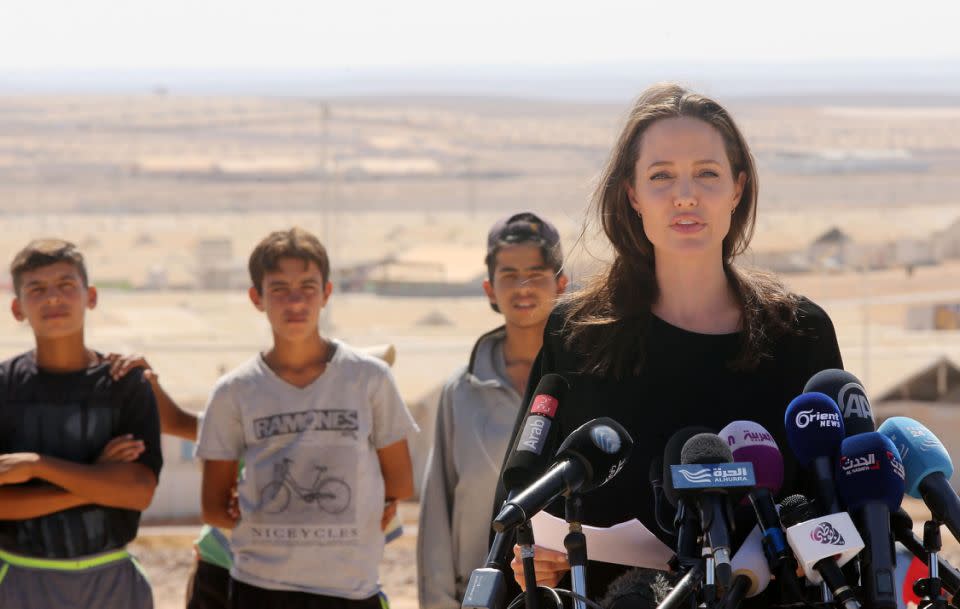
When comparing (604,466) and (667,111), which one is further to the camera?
(667,111)

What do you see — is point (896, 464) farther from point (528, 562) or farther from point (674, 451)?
point (528, 562)

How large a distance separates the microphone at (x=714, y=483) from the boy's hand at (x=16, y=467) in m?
2.45

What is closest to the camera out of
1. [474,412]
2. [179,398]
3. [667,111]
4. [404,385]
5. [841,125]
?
[667,111]

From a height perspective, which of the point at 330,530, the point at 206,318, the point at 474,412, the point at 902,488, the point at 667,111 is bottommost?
the point at 206,318

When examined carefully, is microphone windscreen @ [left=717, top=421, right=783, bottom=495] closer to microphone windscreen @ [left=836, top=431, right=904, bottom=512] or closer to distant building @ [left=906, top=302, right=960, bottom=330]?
microphone windscreen @ [left=836, top=431, right=904, bottom=512]

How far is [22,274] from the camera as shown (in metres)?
4.37

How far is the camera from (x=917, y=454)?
227cm

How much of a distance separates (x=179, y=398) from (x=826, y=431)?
11.0m

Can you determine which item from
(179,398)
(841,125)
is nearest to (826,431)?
(179,398)

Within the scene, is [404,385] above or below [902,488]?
below

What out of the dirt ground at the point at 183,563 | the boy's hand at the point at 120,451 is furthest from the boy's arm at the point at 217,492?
the dirt ground at the point at 183,563

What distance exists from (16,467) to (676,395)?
7.06 feet

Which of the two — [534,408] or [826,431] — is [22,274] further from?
[826,431]

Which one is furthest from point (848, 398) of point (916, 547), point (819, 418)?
point (916, 547)
